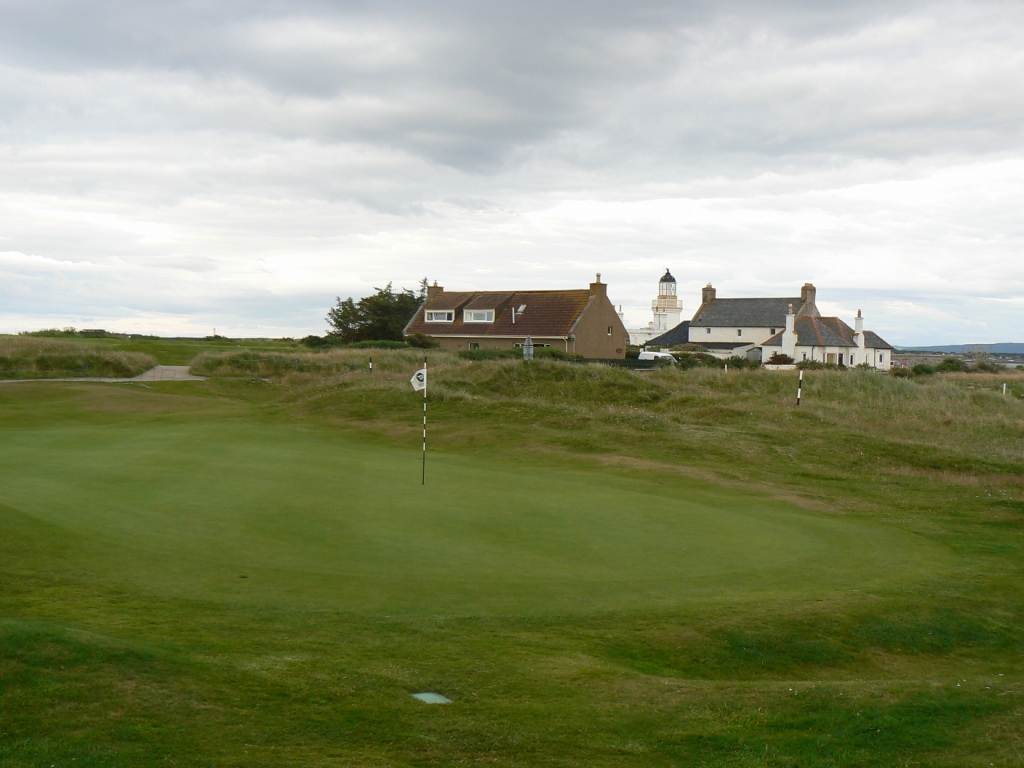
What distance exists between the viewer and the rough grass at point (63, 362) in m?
41.2

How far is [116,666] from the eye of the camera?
587 cm

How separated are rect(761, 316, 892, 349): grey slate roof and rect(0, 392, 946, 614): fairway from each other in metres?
55.6

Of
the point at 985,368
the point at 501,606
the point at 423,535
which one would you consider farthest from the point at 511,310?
the point at 501,606

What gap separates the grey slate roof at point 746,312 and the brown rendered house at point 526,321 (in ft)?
64.1

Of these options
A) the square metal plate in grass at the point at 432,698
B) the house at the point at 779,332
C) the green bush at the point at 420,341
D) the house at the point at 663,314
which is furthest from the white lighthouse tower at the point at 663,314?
the square metal plate in grass at the point at 432,698

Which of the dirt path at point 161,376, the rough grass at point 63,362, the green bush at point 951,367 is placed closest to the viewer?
the dirt path at point 161,376

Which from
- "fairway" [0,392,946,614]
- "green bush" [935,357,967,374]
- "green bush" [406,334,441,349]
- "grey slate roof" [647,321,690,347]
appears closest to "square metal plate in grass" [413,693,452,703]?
"fairway" [0,392,946,614]

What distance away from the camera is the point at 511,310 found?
A: 59625mm

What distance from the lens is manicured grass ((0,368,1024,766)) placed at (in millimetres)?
5500

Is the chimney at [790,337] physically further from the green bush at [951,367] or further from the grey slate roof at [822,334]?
the green bush at [951,367]

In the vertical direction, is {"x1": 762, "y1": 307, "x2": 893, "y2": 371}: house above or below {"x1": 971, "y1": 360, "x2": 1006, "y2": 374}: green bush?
above

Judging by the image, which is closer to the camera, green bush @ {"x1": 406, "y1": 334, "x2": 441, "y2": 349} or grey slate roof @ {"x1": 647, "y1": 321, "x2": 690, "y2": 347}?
green bush @ {"x1": 406, "y1": 334, "x2": 441, "y2": 349}

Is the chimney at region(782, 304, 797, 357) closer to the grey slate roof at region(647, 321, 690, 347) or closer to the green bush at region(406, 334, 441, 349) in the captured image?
the grey slate roof at region(647, 321, 690, 347)

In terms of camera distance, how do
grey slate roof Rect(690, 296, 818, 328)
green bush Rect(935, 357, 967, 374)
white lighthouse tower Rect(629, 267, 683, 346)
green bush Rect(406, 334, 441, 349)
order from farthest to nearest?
white lighthouse tower Rect(629, 267, 683, 346), grey slate roof Rect(690, 296, 818, 328), green bush Rect(935, 357, 967, 374), green bush Rect(406, 334, 441, 349)
